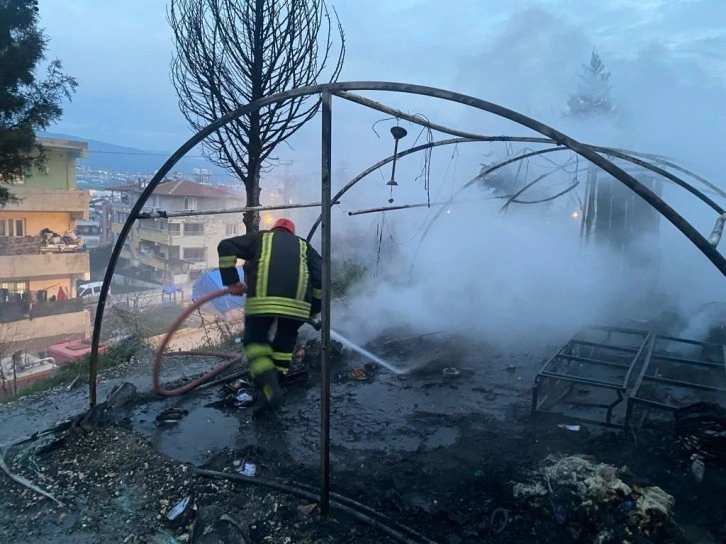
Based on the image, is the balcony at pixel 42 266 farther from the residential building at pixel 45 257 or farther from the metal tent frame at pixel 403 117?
the metal tent frame at pixel 403 117

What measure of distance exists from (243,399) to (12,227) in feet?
69.3

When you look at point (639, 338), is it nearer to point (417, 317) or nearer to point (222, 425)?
point (417, 317)

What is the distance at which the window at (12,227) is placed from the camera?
2061 centimetres

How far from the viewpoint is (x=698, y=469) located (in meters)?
Result: 3.89

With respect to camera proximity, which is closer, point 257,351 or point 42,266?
point 257,351

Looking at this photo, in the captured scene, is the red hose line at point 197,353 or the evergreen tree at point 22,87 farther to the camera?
the evergreen tree at point 22,87

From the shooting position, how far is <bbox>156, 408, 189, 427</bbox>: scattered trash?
4.77 metres

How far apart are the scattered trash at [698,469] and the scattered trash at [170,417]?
4.68m

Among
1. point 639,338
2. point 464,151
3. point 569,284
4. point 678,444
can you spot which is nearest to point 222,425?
point 678,444

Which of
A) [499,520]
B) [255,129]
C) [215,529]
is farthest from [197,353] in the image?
[499,520]

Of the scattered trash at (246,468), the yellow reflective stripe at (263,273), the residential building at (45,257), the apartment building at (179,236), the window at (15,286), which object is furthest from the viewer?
the apartment building at (179,236)

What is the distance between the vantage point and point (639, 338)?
8.77 meters

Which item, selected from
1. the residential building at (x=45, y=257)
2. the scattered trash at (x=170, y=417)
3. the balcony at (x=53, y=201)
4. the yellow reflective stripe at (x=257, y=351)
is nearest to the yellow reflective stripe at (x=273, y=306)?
the yellow reflective stripe at (x=257, y=351)

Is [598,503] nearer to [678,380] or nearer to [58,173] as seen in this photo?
[678,380]
